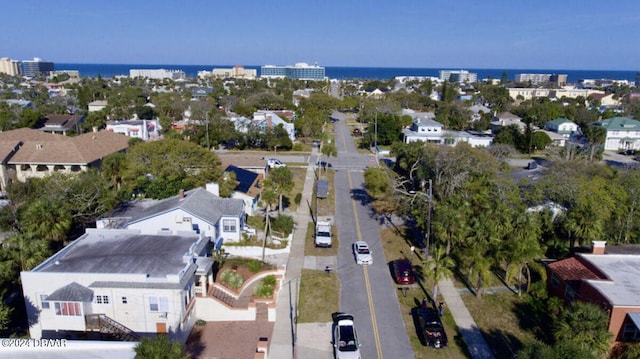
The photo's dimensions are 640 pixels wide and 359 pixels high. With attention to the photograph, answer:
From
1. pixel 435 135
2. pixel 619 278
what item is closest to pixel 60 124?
pixel 435 135

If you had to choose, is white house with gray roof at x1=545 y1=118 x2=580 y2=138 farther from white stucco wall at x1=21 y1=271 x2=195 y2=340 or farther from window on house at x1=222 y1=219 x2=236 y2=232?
white stucco wall at x1=21 y1=271 x2=195 y2=340

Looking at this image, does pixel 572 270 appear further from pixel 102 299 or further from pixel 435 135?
pixel 435 135

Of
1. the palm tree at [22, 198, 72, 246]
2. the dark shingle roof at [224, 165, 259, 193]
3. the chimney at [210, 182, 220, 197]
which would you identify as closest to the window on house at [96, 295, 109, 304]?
the palm tree at [22, 198, 72, 246]

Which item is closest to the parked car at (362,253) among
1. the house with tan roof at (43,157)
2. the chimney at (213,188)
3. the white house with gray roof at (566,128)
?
the chimney at (213,188)

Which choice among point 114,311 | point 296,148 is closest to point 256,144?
point 296,148

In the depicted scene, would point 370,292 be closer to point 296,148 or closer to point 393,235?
point 393,235
